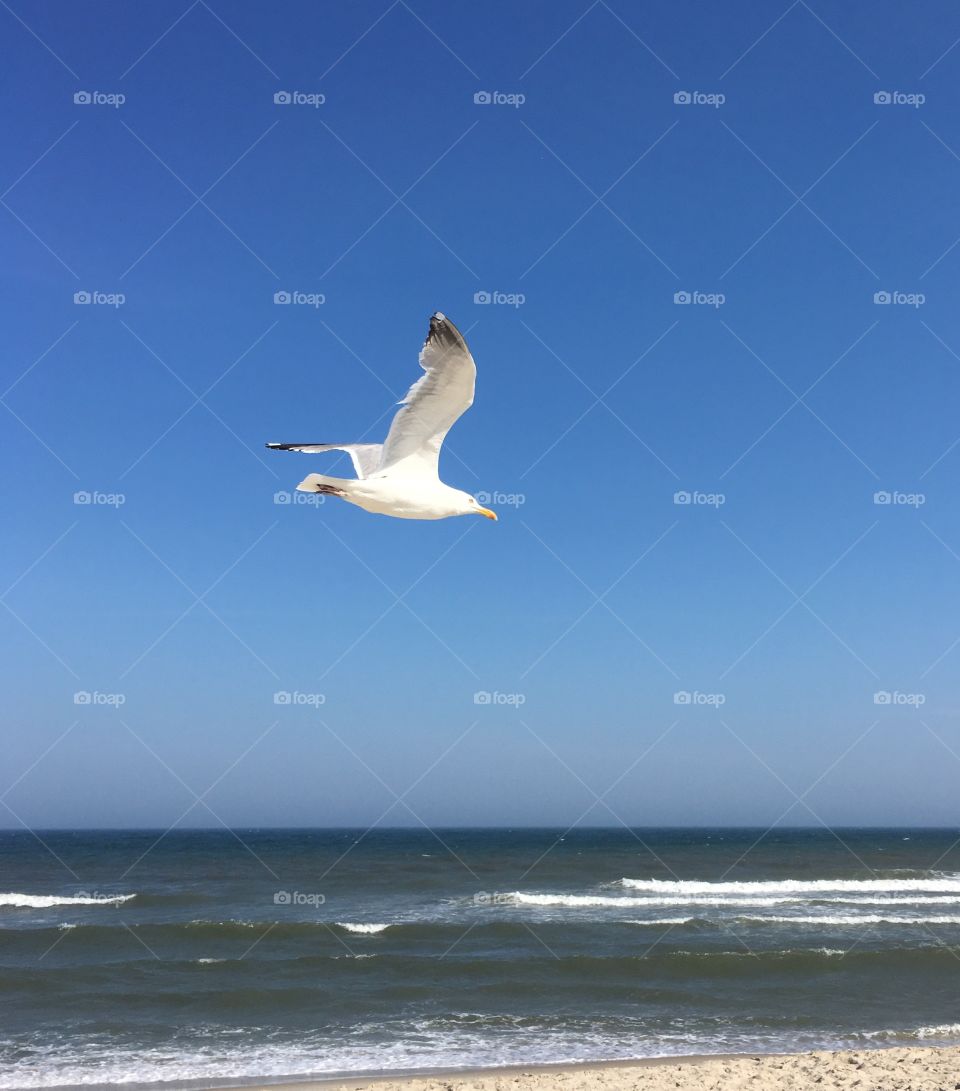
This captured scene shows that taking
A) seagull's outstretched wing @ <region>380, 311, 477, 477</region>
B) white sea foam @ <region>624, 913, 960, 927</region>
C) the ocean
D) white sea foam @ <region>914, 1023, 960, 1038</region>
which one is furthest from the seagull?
white sea foam @ <region>624, 913, 960, 927</region>

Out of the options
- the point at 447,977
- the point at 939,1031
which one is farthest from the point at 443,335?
the point at 447,977

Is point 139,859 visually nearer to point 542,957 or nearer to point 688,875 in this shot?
point 688,875

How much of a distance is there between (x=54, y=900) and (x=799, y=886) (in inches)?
820

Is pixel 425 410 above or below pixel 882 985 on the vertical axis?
above

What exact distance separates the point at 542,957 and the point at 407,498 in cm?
1165

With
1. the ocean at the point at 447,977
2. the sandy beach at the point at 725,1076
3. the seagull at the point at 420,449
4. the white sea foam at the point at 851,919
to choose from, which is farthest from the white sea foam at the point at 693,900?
the seagull at the point at 420,449

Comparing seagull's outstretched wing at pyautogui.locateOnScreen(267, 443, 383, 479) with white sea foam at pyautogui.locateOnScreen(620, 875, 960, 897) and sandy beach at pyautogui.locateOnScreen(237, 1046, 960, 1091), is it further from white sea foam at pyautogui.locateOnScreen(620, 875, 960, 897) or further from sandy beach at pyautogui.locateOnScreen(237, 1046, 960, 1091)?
white sea foam at pyautogui.locateOnScreen(620, 875, 960, 897)

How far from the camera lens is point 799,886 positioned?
92.4 feet

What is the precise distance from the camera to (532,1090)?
8.41 m

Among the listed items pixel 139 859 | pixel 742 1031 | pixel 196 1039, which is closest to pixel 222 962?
pixel 196 1039

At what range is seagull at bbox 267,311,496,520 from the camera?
5832mm

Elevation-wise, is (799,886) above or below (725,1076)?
below

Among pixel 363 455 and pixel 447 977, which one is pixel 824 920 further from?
pixel 363 455

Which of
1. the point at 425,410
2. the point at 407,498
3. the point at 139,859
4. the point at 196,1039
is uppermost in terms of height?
the point at 425,410
